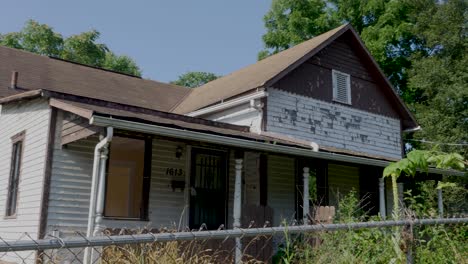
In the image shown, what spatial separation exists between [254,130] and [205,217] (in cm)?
293

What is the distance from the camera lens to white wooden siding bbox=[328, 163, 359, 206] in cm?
1445

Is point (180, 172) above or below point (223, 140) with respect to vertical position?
below

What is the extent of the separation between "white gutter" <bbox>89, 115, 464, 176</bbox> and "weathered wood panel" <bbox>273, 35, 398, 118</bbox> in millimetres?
3464

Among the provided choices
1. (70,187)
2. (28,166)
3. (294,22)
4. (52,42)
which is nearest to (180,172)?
(70,187)

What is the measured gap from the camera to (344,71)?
1566 cm

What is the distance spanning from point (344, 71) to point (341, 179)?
11.5ft

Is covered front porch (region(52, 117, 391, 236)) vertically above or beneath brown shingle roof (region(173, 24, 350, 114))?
beneath

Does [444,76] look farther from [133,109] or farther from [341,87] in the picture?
[133,109]

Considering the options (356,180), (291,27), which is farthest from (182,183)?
(291,27)

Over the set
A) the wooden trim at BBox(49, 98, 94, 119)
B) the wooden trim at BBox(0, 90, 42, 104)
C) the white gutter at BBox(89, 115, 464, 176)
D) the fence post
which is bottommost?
the fence post

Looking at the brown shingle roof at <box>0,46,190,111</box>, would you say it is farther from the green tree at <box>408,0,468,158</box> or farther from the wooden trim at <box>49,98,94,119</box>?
the green tree at <box>408,0,468,158</box>

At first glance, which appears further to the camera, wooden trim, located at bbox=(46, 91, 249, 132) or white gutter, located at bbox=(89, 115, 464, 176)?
wooden trim, located at bbox=(46, 91, 249, 132)

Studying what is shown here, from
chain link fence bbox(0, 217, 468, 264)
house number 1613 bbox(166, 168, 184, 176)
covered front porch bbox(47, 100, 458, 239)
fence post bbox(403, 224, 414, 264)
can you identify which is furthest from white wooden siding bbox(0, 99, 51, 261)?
fence post bbox(403, 224, 414, 264)

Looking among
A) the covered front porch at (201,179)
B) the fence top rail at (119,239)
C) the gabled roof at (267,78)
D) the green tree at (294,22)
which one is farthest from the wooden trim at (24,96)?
the green tree at (294,22)
